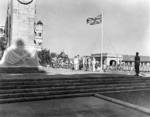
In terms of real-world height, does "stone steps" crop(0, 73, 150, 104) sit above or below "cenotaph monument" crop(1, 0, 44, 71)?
below

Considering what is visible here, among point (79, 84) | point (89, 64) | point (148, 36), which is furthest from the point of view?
point (89, 64)

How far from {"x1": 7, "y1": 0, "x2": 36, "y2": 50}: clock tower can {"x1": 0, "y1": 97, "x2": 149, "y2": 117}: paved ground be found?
26.7 feet

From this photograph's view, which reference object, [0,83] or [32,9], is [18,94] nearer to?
[0,83]

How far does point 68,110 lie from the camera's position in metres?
6.34

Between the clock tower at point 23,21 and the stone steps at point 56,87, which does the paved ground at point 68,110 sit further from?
the clock tower at point 23,21

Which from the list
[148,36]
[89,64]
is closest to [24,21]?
[148,36]

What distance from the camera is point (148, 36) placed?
358 inches

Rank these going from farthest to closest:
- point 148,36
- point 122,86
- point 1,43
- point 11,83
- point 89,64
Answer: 1. point 1,43
2. point 89,64
3. point 122,86
4. point 148,36
5. point 11,83

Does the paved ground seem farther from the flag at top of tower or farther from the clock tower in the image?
the flag at top of tower

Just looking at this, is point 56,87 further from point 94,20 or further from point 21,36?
point 94,20

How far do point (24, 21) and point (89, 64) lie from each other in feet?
40.9

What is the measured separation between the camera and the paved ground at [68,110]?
5.83 m

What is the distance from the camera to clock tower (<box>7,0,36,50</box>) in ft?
47.4

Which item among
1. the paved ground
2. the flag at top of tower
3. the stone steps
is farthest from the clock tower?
the flag at top of tower
